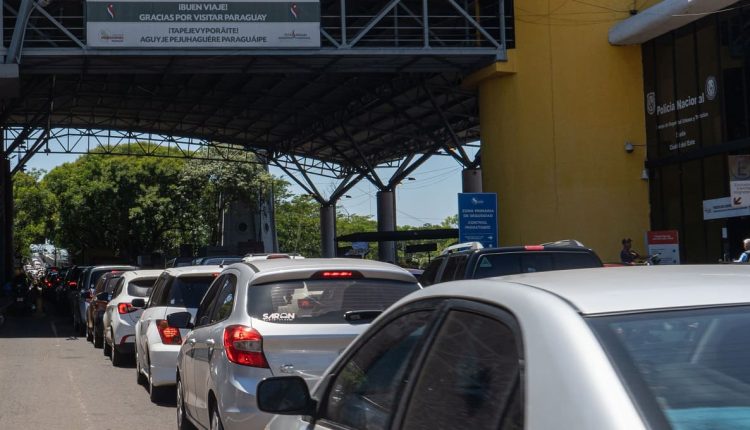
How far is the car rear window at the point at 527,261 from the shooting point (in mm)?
13242

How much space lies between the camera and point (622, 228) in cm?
2720

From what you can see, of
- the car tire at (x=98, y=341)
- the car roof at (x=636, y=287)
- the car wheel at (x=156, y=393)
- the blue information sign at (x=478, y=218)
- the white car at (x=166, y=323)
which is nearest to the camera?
the car roof at (x=636, y=287)

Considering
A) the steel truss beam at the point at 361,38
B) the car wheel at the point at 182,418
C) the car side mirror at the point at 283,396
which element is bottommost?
the car wheel at the point at 182,418

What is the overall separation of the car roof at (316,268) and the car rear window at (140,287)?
31.2ft

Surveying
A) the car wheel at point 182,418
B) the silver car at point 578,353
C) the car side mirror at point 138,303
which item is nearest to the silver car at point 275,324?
the car wheel at point 182,418

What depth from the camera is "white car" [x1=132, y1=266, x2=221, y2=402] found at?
479 inches

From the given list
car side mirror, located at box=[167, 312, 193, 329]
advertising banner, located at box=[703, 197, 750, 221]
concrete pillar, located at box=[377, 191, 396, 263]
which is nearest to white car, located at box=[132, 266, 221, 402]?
car side mirror, located at box=[167, 312, 193, 329]

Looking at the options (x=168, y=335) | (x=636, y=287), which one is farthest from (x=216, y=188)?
(x=636, y=287)

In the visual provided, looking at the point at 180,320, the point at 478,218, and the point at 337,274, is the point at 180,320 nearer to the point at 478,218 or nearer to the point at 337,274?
the point at 337,274

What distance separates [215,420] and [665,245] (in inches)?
710

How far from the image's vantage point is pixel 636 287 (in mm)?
3047

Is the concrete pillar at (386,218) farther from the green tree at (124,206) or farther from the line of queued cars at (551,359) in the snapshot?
the line of queued cars at (551,359)

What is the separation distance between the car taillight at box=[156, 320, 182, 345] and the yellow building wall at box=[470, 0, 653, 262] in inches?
654

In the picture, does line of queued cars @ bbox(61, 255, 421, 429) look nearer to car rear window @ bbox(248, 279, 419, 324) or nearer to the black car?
car rear window @ bbox(248, 279, 419, 324)
